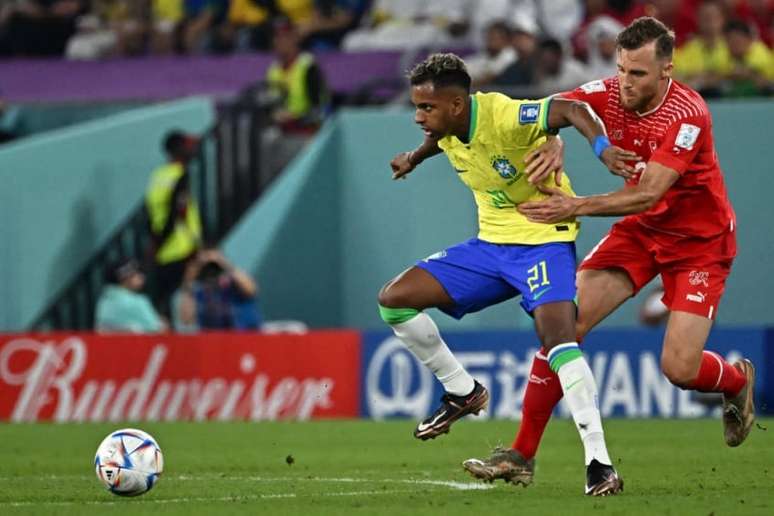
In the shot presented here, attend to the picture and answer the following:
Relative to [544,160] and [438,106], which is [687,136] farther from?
[438,106]

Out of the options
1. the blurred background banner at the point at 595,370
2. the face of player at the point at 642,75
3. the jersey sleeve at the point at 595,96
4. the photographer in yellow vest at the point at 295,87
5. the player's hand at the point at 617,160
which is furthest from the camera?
the photographer in yellow vest at the point at 295,87

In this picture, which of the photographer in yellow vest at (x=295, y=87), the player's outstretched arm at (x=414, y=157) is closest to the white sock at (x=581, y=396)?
the player's outstretched arm at (x=414, y=157)

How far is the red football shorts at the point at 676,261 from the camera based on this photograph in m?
9.37

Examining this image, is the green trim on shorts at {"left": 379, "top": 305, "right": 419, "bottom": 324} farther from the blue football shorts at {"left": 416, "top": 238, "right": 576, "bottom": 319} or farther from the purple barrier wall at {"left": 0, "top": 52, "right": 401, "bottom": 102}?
the purple barrier wall at {"left": 0, "top": 52, "right": 401, "bottom": 102}

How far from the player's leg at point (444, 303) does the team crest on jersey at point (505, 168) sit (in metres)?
0.45

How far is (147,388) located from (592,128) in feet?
27.0

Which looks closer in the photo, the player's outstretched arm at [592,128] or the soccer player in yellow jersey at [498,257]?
the player's outstretched arm at [592,128]

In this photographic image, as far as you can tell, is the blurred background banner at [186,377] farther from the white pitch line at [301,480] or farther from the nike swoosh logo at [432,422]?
the nike swoosh logo at [432,422]

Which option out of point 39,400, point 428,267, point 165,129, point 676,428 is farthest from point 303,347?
point 428,267

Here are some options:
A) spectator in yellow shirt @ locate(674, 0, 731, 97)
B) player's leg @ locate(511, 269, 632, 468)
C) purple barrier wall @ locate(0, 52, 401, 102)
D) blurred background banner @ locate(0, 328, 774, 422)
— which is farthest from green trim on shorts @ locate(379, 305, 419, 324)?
purple barrier wall @ locate(0, 52, 401, 102)

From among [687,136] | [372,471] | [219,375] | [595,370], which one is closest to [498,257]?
[687,136]

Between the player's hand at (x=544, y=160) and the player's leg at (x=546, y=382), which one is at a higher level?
the player's hand at (x=544, y=160)

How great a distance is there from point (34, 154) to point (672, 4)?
6.75m

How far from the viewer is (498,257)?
9102 millimetres
